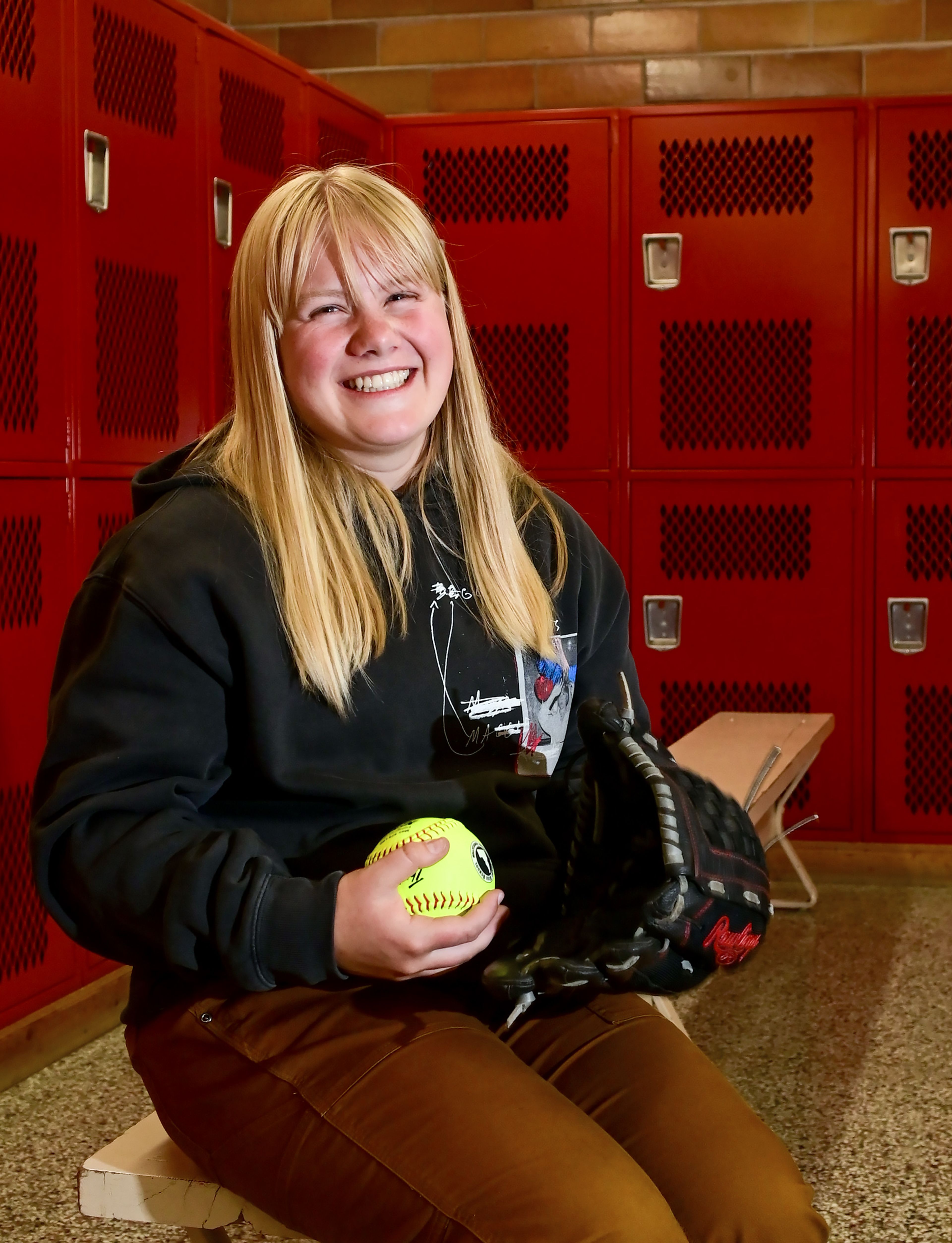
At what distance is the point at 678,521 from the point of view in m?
3.63

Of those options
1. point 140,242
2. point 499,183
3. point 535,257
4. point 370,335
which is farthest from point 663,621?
point 370,335

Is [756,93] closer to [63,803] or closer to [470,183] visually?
[470,183]

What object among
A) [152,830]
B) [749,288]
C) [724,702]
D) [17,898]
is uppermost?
[749,288]

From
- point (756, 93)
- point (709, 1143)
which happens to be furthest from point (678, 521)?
point (709, 1143)

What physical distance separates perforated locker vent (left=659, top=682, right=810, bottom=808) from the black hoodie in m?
2.10

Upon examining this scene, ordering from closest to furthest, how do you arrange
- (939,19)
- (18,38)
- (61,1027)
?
(18,38) → (61,1027) → (939,19)

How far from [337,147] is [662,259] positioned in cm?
90

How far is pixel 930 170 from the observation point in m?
3.49

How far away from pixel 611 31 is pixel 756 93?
0.48 metres

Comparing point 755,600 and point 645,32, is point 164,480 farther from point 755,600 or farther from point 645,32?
point 645,32

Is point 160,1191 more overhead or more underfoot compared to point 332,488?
more underfoot

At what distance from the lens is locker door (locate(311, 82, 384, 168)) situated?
3287 millimetres

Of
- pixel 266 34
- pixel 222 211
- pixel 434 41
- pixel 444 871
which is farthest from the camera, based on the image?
pixel 266 34

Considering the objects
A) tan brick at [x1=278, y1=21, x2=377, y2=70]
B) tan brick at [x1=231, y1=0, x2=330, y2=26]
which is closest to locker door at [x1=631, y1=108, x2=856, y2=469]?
tan brick at [x1=278, y1=21, x2=377, y2=70]
